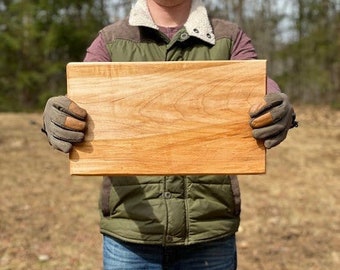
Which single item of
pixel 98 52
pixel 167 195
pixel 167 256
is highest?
pixel 98 52

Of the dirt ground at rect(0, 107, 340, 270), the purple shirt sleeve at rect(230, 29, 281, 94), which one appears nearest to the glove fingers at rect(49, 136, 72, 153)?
the purple shirt sleeve at rect(230, 29, 281, 94)

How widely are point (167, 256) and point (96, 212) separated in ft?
10.9

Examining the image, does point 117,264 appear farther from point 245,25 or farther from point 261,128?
point 245,25

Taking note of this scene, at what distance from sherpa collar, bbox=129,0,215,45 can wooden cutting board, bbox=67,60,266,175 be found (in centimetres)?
23

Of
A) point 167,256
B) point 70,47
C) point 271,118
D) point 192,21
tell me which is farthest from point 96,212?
point 70,47

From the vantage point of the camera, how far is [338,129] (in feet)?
31.9

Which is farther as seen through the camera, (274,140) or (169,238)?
(169,238)

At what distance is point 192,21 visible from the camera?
1.66 metres

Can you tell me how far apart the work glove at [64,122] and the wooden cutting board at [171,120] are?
3 centimetres

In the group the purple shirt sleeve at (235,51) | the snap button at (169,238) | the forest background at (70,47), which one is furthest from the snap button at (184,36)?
the forest background at (70,47)

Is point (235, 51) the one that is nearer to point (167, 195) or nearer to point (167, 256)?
point (167, 195)

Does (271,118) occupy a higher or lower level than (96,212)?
higher

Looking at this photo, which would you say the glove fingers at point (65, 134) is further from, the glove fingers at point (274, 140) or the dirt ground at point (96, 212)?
the dirt ground at point (96, 212)

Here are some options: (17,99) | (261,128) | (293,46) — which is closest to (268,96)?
(261,128)
